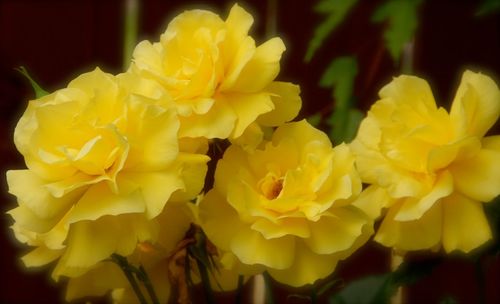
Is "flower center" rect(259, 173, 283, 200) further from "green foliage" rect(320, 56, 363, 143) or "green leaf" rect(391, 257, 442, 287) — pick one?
"green foliage" rect(320, 56, 363, 143)

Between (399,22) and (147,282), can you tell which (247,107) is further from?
(399,22)

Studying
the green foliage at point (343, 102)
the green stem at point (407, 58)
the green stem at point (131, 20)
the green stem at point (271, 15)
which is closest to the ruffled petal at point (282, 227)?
the green foliage at point (343, 102)

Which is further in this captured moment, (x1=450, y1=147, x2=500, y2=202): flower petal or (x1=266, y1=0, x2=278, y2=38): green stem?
(x1=266, y1=0, x2=278, y2=38): green stem

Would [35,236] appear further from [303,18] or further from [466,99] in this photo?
[303,18]

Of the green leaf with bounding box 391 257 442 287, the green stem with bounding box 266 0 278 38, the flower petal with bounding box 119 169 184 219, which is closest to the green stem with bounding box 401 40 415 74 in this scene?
the green stem with bounding box 266 0 278 38

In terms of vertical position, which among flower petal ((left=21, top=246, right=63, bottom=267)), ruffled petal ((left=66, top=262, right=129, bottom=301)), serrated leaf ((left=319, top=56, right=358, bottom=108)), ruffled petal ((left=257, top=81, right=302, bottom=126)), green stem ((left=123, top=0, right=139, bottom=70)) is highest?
ruffled petal ((left=257, top=81, right=302, bottom=126))

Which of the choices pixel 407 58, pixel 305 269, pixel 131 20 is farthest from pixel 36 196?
pixel 407 58

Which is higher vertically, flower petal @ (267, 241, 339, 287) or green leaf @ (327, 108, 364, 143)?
flower petal @ (267, 241, 339, 287)
